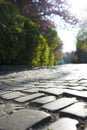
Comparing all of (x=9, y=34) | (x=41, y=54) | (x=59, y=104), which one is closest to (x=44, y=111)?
(x=59, y=104)

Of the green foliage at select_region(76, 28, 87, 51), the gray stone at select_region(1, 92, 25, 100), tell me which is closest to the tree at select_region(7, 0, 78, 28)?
the gray stone at select_region(1, 92, 25, 100)

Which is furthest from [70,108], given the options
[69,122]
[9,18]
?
[9,18]

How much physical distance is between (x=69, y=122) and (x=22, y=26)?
668 centimetres

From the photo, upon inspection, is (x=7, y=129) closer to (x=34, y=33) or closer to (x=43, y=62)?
(x=34, y=33)

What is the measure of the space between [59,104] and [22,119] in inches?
25.7

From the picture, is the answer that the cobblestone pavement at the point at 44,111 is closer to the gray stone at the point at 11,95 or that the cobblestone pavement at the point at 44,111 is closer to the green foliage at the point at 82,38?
the gray stone at the point at 11,95

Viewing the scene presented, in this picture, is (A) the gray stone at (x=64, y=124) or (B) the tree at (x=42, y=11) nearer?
(A) the gray stone at (x=64, y=124)

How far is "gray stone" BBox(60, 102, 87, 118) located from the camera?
239 centimetres

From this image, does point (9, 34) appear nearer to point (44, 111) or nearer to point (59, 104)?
point (59, 104)

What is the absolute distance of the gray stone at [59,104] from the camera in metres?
2.67

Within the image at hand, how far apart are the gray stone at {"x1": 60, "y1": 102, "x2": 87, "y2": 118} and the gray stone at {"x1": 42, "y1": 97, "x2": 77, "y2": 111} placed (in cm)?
9

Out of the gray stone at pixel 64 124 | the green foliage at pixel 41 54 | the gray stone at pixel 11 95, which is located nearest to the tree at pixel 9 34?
the green foliage at pixel 41 54

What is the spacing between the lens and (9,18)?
8031mm

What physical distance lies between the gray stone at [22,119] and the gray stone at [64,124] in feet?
0.52
